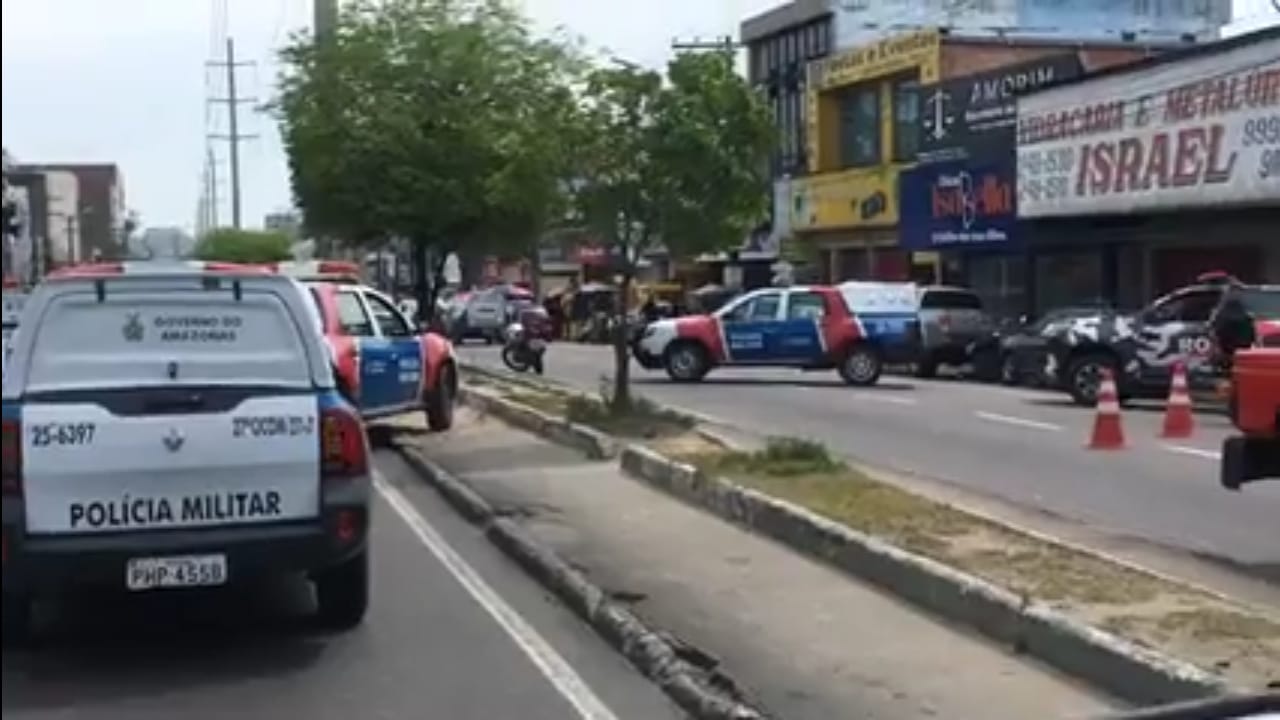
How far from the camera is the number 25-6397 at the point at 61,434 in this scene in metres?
9.16

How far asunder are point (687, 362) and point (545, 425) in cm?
1481

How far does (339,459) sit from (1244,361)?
566cm

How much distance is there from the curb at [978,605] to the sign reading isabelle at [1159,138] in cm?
1992

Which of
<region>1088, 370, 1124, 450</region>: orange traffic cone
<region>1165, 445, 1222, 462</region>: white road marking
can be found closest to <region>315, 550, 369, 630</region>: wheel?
<region>1165, 445, 1222, 462</region>: white road marking

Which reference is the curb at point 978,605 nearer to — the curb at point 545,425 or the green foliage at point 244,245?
the curb at point 545,425

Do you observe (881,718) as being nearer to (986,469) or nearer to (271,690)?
(271,690)

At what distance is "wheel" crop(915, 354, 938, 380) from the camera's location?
127 feet

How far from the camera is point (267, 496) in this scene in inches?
373

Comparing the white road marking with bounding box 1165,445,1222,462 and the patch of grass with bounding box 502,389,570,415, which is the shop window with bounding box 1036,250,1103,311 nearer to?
the patch of grass with bounding box 502,389,570,415

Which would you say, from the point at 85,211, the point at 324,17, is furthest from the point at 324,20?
the point at 85,211

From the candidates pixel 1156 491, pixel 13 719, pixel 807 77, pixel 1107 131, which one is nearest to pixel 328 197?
pixel 1107 131

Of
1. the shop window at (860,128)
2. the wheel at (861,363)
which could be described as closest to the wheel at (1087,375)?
the wheel at (861,363)

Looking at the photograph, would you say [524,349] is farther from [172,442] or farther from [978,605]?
[172,442]

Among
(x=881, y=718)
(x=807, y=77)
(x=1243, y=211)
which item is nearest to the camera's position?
(x=881, y=718)
